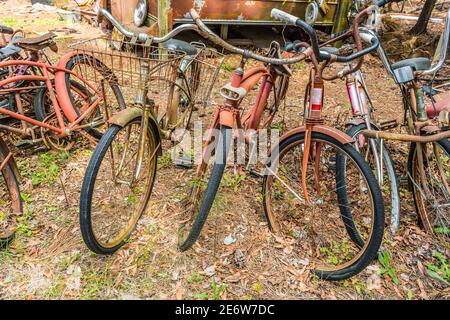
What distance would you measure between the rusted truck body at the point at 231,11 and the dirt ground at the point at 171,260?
3.02 m

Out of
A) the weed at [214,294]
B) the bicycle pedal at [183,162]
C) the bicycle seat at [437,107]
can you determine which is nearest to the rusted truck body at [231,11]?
the bicycle pedal at [183,162]

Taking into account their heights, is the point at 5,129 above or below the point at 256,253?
above

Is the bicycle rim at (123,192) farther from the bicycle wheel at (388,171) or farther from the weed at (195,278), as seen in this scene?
the bicycle wheel at (388,171)

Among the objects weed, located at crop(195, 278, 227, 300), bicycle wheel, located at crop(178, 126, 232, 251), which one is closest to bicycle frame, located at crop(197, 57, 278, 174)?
bicycle wheel, located at crop(178, 126, 232, 251)

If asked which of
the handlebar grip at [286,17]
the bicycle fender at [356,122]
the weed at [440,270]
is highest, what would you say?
the handlebar grip at [286,17]

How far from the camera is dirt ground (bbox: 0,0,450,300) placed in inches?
100

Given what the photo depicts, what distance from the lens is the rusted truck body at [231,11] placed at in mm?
5340

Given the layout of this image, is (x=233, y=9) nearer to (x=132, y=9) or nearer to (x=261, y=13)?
(x=261, y=13)

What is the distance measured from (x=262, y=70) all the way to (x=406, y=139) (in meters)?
1.19

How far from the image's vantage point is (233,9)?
18.9 ft

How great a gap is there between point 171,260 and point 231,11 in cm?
454

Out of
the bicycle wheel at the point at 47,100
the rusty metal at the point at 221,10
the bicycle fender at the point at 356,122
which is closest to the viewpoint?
the bicycle fender at the point at 356,122

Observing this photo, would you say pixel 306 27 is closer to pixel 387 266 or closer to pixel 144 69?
pixel 144 69
